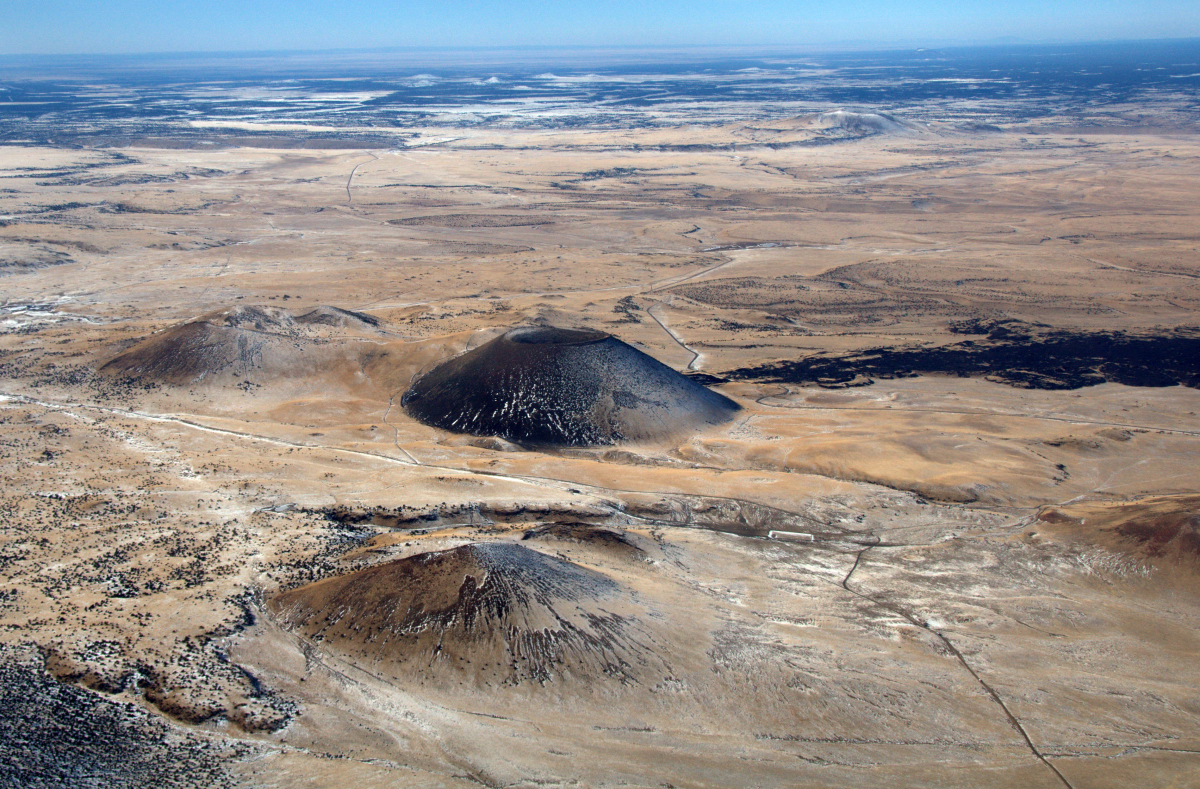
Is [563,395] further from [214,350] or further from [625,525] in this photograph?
[214,350]

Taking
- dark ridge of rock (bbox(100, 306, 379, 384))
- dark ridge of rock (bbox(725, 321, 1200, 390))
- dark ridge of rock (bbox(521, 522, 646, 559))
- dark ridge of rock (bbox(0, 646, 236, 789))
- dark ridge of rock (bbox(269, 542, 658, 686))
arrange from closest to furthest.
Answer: dark ridge of rock (bbox(0, 646, 236, 789))
dark ridge of rock (bbox(269, 542, 658, 686))
dark ridge of rock (bbox(521, 522, 646, 559))
dark ridge of rock (bbox(100, 306, 379, 384))
dark ridge of rock (bbox(725, 321, 1200, 390))

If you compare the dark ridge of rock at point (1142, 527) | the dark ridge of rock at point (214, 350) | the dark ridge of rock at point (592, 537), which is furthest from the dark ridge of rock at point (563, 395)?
the dark ridge of rock at point (1142, 527)

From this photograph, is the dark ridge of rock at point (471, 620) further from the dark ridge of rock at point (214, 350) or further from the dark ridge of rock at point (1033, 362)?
the dark ridge of rock at point (1033, 362)

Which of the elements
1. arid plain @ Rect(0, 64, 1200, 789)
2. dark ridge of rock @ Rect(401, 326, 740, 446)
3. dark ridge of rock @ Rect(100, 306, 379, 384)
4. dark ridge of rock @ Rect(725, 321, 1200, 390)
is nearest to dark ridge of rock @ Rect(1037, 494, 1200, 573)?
arid plain @ Rect(0, 64, 1200, 789)

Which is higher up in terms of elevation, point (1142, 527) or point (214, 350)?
point (214, 350)

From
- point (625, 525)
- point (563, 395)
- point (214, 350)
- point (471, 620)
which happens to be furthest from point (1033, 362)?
point (214, 350)

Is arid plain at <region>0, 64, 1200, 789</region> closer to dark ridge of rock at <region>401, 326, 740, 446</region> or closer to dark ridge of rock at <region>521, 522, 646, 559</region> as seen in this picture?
dark ridge of rock at <region>521, 522, 646, 559</region>
